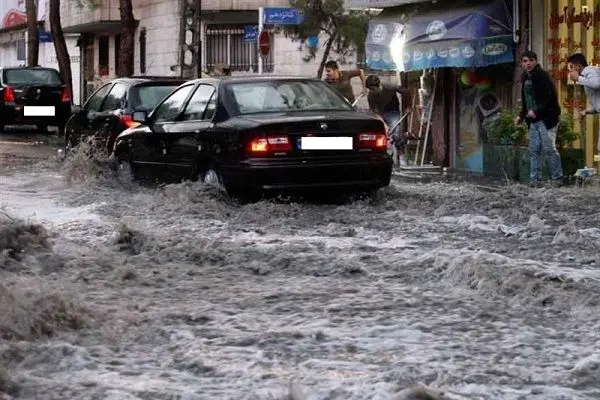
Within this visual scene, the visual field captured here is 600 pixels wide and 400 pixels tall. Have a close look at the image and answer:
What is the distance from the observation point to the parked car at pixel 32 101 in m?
29.9

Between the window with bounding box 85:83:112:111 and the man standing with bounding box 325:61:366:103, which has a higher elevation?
the man standing with bounding box 325:61:366:103

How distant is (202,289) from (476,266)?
5.96ft

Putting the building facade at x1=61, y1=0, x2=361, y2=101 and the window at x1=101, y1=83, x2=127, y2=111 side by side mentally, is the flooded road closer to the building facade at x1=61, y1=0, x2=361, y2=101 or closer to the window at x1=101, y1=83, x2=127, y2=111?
the window at x1=101, y1=83, x2=127, y2=111

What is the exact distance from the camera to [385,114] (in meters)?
19.9

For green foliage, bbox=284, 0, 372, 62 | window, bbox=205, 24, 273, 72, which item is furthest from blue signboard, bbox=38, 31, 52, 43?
green foliage, bbox=284, 0, 372, 62

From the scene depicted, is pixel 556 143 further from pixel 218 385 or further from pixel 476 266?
pixel 218 385

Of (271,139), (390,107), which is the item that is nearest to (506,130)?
(390,107)

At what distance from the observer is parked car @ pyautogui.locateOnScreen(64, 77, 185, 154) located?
53.3 feet

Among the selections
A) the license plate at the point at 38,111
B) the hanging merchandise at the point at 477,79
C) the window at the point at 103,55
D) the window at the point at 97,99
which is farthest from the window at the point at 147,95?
the window at the point at 103,55

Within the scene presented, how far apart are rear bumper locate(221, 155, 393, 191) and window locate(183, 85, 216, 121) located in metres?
1.03

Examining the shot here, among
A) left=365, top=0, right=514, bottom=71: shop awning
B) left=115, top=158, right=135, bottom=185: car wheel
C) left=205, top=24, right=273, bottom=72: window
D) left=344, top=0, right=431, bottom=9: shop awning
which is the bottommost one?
left=115, top=158, right=135, bottom=185: car wheel

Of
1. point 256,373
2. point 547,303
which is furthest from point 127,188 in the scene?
point 256,373

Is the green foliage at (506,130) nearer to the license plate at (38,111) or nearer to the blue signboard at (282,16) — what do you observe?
the blue signboard at (282,16)

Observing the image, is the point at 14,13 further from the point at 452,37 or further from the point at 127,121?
the point at 127,121
